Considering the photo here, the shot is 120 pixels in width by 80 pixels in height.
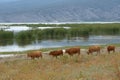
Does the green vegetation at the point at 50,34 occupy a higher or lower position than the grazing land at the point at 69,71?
lower

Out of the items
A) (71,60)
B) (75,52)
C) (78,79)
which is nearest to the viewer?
(78,79)

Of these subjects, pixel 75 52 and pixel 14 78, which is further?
pixel 75 52

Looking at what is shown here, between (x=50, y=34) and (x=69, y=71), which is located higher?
(x=69, y=71)

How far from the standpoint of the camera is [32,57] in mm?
29094

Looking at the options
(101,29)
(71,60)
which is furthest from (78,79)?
(101,29)

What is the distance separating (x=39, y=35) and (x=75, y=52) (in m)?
54.6

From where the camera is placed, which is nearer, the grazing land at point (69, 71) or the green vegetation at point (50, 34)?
the grazing land at point (69, 71)

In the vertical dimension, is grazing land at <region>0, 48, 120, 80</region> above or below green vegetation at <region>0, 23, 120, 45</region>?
above

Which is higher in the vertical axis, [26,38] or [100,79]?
[100,79]

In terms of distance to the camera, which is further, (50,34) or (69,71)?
(50,34)

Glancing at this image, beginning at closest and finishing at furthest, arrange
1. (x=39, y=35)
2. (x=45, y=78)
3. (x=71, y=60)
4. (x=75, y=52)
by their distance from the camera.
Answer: (x=45, y=78), (x=71, y=60), (x=75, y=52), (x=39, y=35)

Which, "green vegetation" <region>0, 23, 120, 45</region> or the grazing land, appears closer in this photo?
the grazing land

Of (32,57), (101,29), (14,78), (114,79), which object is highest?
(114,79)

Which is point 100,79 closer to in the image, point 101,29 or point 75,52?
point 75,52
